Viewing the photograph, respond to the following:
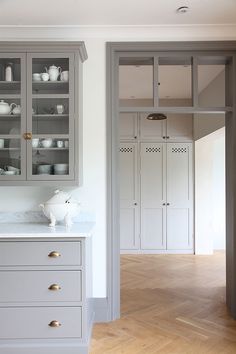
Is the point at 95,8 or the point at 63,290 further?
the point at 95,8

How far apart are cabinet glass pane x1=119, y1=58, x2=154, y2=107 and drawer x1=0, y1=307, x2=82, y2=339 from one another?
2304 mm

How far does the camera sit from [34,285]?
7.64 feet

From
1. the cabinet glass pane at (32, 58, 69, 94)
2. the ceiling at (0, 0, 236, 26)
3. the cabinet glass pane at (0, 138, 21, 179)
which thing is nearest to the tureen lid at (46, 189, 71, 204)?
the cabinet glass pane at (0, 138, 21, 179)

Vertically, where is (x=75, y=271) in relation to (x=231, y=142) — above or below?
below

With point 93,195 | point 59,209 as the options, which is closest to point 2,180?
point 59,209

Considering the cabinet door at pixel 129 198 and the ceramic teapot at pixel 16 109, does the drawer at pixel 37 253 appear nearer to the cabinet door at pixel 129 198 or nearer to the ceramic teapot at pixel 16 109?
the ceramic teapot at pixel 16 109

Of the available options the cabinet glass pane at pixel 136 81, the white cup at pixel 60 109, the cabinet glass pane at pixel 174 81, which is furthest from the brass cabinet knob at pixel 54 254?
the cabinet glass pane at pixel 174 81

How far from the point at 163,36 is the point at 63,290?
2.40m

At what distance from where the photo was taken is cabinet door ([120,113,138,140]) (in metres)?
5.73

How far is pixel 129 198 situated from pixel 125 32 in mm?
3266

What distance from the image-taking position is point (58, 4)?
102 inches

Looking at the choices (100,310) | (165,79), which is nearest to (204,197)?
(165,79)

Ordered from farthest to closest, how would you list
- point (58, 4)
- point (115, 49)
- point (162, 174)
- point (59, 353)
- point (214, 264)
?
1. point (162, 174)
2. point (214, 264)
3. point (115, 49)
4. point (58, 4)
5. point (59, 353)

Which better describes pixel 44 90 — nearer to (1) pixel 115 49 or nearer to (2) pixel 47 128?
(2) pixel 47 128
